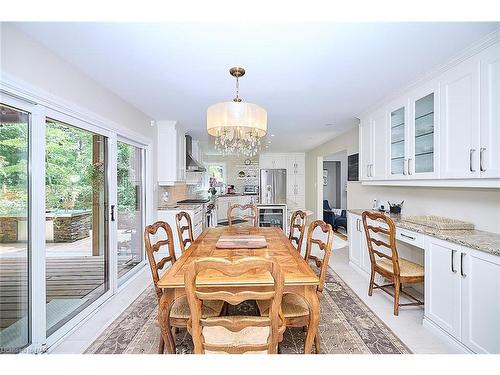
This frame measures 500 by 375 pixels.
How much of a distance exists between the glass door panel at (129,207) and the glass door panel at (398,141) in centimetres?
350

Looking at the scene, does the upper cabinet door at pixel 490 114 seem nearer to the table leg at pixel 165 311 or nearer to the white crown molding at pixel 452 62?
the white crown molding at pixel 452 62

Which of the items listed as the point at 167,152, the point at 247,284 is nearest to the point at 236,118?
the point at 247,284

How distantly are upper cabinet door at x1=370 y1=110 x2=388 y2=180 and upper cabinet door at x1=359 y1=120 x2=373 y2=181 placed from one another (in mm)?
81

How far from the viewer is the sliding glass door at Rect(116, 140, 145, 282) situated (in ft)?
10.9

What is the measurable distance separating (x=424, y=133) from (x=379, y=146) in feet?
2.82

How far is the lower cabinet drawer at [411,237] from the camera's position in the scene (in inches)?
89.8

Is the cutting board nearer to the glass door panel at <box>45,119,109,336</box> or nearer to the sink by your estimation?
the glass door panel at <box>45,119,109,336</box>

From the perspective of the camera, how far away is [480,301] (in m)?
1.68

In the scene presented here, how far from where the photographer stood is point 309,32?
1723 millimetres

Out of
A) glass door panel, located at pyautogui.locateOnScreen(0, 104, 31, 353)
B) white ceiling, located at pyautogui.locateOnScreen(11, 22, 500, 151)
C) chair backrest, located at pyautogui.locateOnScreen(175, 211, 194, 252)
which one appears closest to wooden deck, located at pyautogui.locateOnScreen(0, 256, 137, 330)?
glass door panel, located at pyautogui.locateOnScreen(0, 104, 31, 353)

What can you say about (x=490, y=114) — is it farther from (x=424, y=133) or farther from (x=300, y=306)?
(x=300, y=306)

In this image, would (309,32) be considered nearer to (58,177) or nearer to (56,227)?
(58,177)
